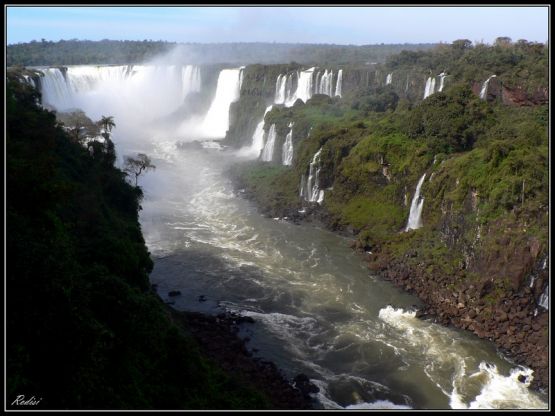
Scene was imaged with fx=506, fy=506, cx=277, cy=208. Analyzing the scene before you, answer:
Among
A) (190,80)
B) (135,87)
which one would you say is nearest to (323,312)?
(190,80)

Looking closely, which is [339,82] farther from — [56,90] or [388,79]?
[56,90]

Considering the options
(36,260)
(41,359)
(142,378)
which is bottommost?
(142,378)

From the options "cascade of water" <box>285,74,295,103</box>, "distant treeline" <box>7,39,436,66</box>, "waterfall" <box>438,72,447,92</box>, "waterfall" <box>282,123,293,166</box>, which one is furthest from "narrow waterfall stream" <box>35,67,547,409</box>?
"distant treeline" <box>7,39,436,66</box>

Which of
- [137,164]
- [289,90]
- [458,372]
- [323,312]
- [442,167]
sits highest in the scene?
[289,90]

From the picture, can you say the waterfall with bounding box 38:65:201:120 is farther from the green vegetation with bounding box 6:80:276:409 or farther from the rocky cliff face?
the green vegetation with bounding box 6:80:276:409

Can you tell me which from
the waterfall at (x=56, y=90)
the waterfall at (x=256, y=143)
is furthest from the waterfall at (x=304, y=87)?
the waterfall at (x=56, y=90)

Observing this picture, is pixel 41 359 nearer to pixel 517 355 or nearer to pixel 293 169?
pixel 517 355

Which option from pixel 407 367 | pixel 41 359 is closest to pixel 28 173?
pixel 41 359
